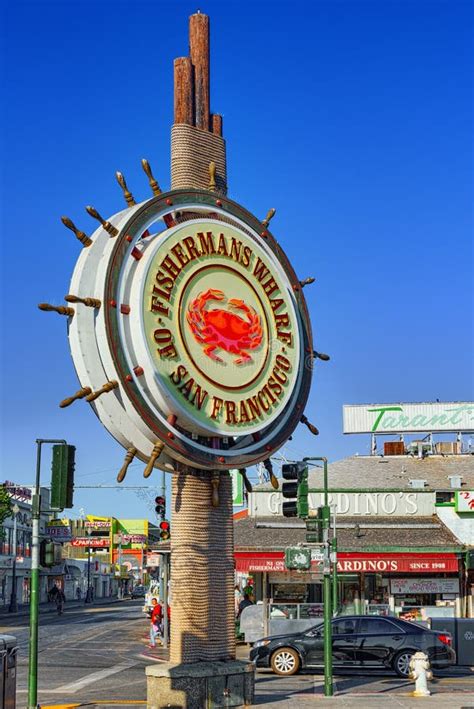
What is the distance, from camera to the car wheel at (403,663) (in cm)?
2539

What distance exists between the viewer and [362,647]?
2573 centimetres

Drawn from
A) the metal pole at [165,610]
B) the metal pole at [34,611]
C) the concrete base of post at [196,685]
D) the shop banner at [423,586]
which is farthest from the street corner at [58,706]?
the shop banner at [423,586]

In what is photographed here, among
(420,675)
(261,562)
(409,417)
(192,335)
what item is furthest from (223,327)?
(409,417)

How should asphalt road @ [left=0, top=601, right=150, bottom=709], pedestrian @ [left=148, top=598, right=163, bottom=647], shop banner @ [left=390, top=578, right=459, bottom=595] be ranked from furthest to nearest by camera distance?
1. shop banner @ [left=390, top=578, right=459, bottom=595]
2. pedestrian @ [left=148, top=598, right=163, bottom=647]
3. asphalt road @ [left=0, top=601, right=150, bottom=709]

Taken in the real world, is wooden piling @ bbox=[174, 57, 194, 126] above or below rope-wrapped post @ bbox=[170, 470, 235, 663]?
above

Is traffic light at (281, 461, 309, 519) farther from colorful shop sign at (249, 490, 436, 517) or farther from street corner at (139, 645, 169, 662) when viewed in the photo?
colorful shop sign at (249, 490, 436, 517)

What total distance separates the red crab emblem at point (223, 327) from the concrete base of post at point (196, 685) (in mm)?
5534

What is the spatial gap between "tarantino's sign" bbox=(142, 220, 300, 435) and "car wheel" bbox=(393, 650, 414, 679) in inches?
390

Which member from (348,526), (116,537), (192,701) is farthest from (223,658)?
(116,537)

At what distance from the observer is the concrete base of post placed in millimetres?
17250

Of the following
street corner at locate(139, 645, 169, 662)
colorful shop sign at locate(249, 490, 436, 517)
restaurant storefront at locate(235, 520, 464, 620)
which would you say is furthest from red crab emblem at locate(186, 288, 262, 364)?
colorful shop sign at locate(249, 490, 436, 517)

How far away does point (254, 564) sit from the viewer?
120ft

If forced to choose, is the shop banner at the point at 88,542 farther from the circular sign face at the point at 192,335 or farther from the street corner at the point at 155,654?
the circular sign face at the point at 192,335

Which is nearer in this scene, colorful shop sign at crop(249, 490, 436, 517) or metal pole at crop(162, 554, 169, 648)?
metal pole at crop(162, 554, 169, 648)
